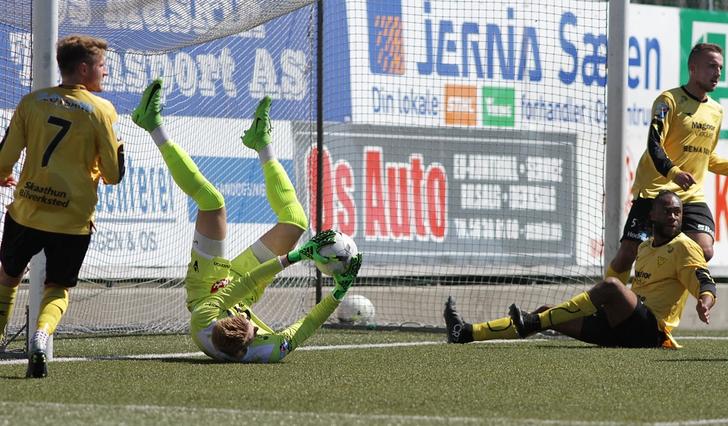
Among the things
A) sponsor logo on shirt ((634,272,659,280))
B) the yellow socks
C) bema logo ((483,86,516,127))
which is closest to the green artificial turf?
sponsor logo on shirt ((634,272,659,280))

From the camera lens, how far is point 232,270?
7844 millimetres

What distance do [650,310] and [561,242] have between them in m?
4.87

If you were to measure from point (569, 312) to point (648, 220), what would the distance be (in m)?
1.19

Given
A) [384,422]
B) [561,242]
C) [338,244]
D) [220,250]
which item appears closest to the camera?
[384,422]

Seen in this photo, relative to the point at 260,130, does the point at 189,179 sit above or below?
below

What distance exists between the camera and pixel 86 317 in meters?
10.7

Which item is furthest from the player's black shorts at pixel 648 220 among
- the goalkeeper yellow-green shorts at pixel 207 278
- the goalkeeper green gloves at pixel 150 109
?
the goalkeeper green gloves at pixel 150 109

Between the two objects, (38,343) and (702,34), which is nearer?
(38,343)

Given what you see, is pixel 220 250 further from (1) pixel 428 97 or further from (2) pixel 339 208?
(1) pixel 428 97

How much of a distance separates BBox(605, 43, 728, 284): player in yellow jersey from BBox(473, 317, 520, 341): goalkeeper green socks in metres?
1.26

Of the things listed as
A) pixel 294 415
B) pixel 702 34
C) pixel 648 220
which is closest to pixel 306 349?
pixel 648 220

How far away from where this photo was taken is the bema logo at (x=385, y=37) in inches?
481

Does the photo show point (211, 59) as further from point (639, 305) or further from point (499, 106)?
point (639, 305)

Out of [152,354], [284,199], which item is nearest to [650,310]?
[284,199]
